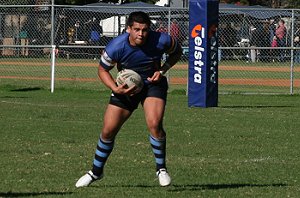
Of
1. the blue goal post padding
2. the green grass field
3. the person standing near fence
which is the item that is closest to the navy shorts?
the person standing near fence

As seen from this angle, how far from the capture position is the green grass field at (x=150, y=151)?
33.5 ft

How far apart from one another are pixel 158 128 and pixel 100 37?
797 inches

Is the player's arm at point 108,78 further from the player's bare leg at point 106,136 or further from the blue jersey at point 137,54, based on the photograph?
the player's bare leg at point 106,136

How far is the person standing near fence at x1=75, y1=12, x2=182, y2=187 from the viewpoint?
9.94 meters

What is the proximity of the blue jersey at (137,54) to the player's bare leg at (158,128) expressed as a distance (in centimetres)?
29

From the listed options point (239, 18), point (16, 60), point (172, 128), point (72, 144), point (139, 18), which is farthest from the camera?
point (16, 60)

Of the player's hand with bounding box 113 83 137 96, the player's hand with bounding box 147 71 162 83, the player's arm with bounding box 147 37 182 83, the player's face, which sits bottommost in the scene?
the player's hand with bounding box 113 83 137 96

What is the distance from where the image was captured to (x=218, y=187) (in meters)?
10.3

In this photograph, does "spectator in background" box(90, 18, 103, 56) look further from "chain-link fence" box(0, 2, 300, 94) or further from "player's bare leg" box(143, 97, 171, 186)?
"player's bare leg" box(143, 97, 171, 186)

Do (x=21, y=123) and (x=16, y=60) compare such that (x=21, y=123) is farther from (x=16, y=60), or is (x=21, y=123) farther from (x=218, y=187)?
(x=16, y=60)

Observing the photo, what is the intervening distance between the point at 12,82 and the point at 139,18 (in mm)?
20079

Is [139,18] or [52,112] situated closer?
[139,18]

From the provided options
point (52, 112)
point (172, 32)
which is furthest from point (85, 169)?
point (172, 32)

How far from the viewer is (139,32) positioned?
9758mm
